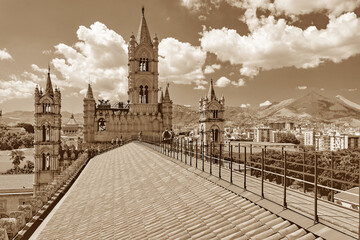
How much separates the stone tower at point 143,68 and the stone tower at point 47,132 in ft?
44.3

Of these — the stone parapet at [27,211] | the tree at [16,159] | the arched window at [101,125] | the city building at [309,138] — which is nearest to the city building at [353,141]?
the city building at [309,138]

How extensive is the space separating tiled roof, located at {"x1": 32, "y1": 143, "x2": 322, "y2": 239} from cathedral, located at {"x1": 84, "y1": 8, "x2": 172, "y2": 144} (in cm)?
4190

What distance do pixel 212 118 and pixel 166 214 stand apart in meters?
44.3

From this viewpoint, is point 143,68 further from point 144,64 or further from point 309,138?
point 309,138

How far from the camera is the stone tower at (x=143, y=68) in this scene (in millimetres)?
53656

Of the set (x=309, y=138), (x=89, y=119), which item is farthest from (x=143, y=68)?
(x=309, y=138)

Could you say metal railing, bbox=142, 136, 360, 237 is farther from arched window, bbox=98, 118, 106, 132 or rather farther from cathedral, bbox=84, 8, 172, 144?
arched window, bbox=98, 118, 106, 132

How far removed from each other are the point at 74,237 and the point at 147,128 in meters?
46.8

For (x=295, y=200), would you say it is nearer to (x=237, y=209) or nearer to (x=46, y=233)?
(x=237, y=209)

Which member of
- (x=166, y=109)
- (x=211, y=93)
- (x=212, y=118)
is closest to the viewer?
(x=212, y=118)

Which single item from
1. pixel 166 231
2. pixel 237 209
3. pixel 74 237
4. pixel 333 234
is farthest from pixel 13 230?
pixel 333 234

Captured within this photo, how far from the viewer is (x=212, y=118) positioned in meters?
51.2

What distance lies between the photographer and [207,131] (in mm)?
50844

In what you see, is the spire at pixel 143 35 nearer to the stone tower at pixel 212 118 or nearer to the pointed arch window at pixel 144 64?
the pointed arch window at pixel 144 64
